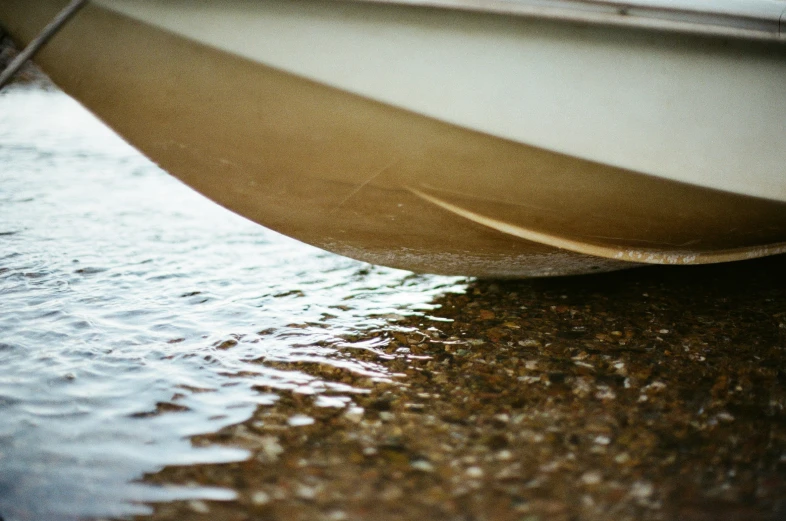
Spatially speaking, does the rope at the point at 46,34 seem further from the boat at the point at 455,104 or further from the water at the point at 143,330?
the water at the point at 143,330

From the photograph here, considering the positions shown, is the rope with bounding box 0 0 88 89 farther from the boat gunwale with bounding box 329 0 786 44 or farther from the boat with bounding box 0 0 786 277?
the boat gunwale with bounding box 329 0 786 44

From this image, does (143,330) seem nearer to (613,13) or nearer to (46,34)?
(46,34)

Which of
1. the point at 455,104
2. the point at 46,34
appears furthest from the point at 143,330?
the point at 455,104

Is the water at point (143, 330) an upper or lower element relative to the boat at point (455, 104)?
lower

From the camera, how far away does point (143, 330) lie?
2881 mm

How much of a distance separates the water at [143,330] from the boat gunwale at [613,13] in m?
1.33

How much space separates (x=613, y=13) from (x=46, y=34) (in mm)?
1853

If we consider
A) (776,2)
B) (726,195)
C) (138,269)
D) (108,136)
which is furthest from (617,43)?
(108,136)

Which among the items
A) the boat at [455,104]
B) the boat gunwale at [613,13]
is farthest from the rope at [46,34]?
the boat gunwale at [613,13]

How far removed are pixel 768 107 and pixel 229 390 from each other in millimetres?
2215

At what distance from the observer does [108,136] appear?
24.9 feet

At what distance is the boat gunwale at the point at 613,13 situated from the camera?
2227 millimetres

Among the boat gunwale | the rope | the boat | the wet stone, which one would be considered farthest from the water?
the boat gunwale

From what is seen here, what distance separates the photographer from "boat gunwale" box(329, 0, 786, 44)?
7.30 feet
